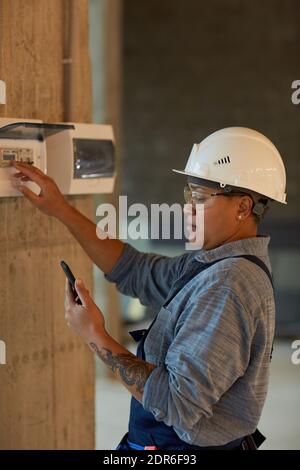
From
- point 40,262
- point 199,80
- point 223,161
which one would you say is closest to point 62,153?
point 40,262

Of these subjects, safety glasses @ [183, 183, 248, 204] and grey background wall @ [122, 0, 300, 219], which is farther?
grey background wall @ [122, 0, 300, 219]

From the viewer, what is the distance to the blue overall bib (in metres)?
2.04

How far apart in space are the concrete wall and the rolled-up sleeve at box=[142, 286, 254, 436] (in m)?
0.73

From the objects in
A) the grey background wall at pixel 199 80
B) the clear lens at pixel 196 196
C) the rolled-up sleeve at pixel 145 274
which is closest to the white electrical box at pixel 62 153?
the rolled-up sleeve at pixel 145 274

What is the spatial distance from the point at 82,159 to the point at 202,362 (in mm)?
948

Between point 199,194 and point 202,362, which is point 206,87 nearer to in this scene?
point 199,194

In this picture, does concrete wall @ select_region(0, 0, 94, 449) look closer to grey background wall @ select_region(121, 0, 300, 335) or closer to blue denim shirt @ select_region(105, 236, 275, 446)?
blue denim shirt @ select_region(105, 236, 275, 446)

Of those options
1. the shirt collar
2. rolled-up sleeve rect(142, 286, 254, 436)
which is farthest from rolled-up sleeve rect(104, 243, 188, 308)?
rolled-up sleeve rect(142, 286, 254, 436)

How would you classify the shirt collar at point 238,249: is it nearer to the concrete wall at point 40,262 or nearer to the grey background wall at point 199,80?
the concrete wall at point 40,262

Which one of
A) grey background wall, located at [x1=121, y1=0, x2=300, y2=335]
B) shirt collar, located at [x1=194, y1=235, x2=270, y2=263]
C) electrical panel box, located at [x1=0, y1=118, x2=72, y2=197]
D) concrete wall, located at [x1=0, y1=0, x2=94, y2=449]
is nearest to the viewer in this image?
shirt collar, located at [x1=194, y1=235, x2=270, y2=263]

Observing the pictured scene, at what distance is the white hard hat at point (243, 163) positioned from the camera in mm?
2080

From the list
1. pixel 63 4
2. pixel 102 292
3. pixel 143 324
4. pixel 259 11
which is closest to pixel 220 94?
pixel 259 11

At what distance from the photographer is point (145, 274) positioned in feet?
8.07

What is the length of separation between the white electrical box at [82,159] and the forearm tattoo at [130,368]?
0.74m
